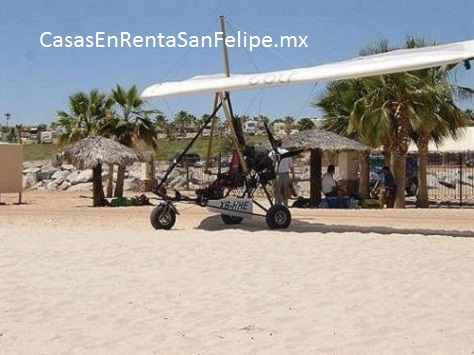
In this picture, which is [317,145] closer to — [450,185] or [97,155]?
[97,155]

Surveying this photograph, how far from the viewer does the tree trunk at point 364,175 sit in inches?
906

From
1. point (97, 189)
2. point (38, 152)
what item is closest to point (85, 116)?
point (97, 189)

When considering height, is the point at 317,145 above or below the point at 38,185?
A: above

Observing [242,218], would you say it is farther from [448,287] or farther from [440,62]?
[448,287]

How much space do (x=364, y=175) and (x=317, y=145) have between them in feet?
11.2

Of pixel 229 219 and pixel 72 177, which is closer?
pixel 229 219

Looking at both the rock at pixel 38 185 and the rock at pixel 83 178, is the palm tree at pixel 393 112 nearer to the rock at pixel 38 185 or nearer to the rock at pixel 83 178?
the rock at pixel 83 178

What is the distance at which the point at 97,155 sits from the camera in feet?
72.5

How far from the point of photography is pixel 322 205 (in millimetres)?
20641

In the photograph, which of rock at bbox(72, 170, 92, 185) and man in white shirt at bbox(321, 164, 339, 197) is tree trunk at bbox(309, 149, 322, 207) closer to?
man in white shirt at bbox(321, 164, 339, 197)

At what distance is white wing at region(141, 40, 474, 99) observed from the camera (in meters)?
11.3

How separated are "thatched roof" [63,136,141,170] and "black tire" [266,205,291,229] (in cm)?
981

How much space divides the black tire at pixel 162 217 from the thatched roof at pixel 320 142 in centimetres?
749

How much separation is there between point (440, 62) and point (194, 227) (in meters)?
5.40
